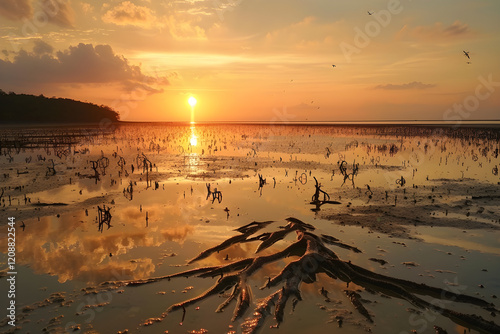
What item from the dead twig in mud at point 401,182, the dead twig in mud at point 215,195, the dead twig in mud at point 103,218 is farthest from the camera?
the dead twig in mud at point 401,182

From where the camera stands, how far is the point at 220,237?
9.57 metres

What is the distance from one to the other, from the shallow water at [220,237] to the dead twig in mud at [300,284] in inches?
7.0

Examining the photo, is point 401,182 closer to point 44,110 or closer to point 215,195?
point 215,195

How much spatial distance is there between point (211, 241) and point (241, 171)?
40.0 ft

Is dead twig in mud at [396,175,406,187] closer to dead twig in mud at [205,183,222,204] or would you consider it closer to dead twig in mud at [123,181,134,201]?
dead twig in mud at [205,183,222,204]

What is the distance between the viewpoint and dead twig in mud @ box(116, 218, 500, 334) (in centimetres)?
573

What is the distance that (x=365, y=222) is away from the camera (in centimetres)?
1110

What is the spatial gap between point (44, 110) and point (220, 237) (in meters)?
118

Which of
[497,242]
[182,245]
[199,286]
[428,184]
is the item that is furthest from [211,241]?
[428,184]

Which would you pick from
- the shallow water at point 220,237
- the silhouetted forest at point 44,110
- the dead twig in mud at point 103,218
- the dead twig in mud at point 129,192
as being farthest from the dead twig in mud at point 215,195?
the silhouetted forest at point 44,110

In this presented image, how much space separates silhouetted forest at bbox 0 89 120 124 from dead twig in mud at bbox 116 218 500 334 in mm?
113288

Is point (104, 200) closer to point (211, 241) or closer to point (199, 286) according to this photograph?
point (211, 241)

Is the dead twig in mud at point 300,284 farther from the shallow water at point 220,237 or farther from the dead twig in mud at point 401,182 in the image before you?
the dead twig in mud at point 401,182

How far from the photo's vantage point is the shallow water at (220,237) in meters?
5.81
